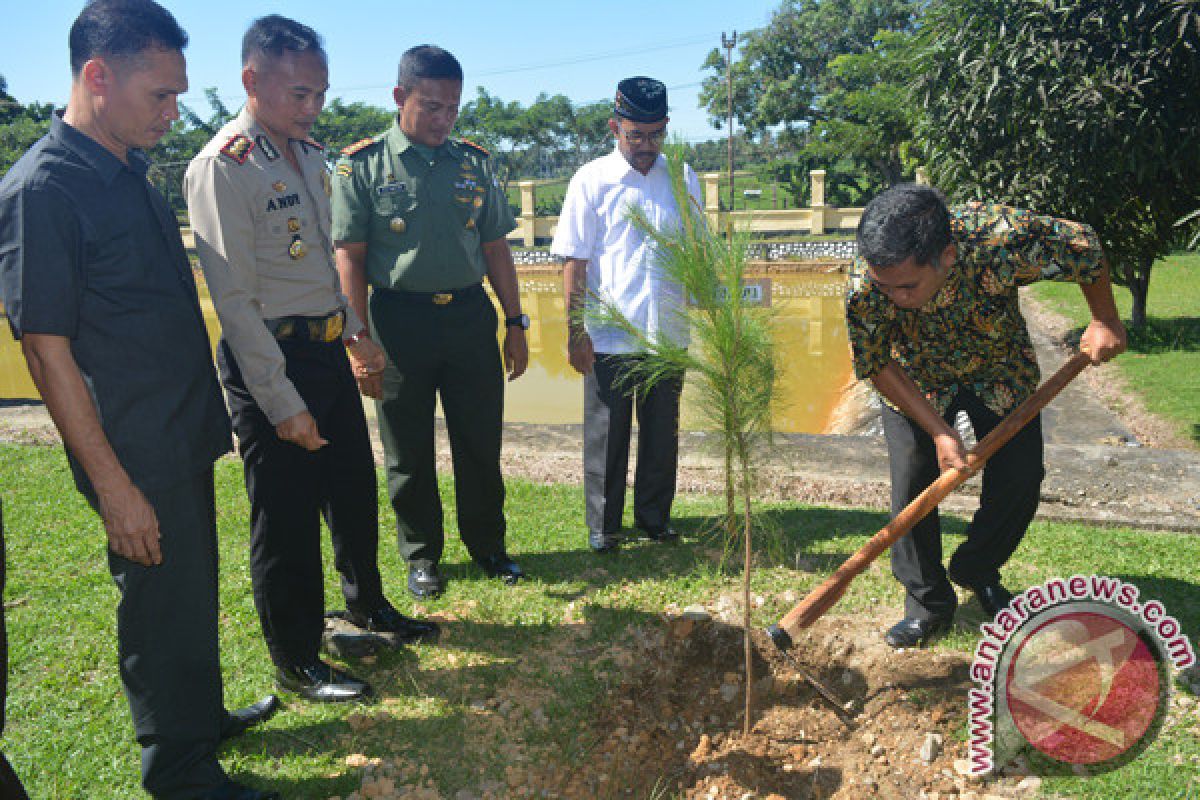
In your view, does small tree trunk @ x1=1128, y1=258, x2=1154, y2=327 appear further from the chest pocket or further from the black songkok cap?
the chest pocket

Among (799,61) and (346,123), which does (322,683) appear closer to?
(799,61)

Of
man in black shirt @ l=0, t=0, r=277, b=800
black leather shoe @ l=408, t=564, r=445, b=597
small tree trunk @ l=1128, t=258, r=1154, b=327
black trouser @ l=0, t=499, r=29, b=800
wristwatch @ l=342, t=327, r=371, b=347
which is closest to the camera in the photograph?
black trouser @ l=0, t=499, r=29, b=800

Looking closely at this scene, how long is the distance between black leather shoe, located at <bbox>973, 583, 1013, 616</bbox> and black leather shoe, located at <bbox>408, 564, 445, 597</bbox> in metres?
2.06

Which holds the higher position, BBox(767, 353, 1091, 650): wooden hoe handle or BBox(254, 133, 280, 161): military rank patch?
BBox(254, 133, 280, 161): military rank patch

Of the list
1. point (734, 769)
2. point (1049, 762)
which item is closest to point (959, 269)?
point (1049, 762)

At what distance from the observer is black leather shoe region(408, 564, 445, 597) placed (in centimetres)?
353

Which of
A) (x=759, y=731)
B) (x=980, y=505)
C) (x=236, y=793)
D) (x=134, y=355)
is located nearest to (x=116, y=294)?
(x=134, y=355)

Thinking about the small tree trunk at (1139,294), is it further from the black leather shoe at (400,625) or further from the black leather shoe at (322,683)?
the black leather shoe at (322,683)

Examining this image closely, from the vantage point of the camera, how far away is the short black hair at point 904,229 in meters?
2.42

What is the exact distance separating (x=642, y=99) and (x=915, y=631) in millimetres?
2347

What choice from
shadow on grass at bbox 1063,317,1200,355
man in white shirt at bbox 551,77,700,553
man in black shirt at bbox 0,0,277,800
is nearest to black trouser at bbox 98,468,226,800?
man in black shirt at bbox 0,0,277,800

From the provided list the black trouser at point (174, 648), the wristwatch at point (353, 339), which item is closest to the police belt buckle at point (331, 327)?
the wristwatch at point (353, 339)

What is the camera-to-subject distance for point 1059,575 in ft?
11.3

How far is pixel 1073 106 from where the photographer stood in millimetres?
4688
